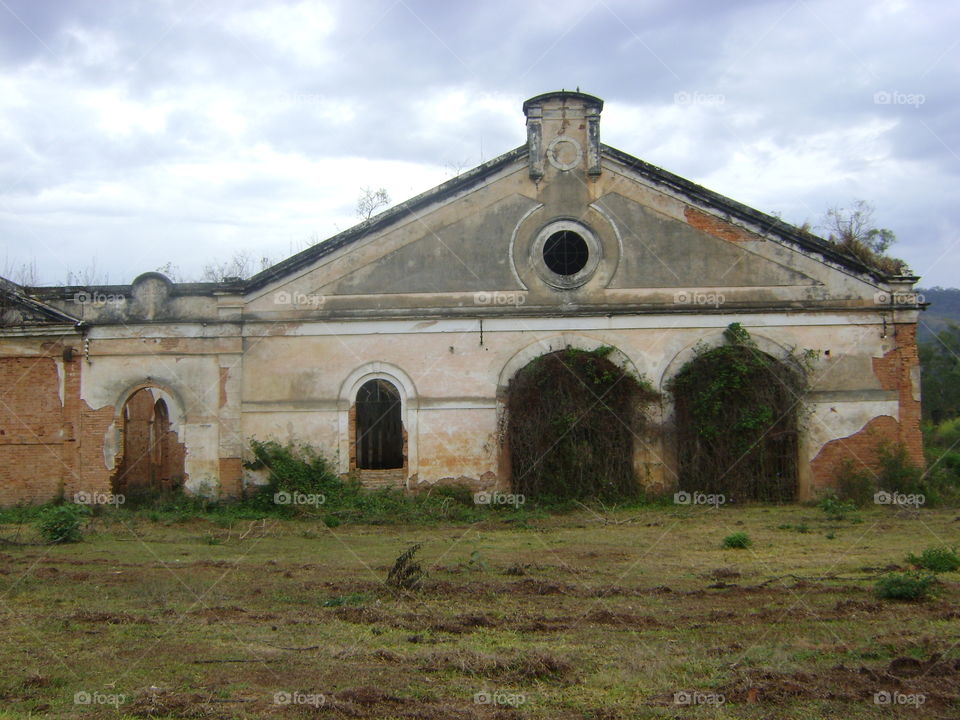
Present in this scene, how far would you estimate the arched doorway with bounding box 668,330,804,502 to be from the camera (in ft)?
54.6

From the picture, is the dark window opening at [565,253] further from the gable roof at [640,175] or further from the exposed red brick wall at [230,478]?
the exposed red brick wall at [230,478]

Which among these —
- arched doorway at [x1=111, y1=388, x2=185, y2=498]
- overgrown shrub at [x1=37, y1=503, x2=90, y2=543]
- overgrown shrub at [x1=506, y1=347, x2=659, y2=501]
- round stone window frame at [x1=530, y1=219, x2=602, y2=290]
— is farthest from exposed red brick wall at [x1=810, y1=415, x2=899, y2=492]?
overgrown shrub at [x1=37, y1=503, x2=90, y2=543]

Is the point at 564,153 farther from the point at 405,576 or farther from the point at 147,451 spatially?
the point at 147,451

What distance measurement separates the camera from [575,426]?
1675 centimetres

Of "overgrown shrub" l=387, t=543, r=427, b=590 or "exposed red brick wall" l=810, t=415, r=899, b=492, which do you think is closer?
"overgrown shrub" l=387, t=543, r=427, b=590

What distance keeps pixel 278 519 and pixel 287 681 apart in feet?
31.6

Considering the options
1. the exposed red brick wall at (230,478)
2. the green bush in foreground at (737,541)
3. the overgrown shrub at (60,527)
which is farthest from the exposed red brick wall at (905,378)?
the overgrown shrub at (60,527)

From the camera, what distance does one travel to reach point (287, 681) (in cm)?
665

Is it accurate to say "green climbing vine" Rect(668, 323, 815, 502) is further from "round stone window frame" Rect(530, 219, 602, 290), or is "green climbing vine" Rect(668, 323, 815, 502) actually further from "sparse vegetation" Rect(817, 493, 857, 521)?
"round stone window frame" Rect(530, 219, 602, 290)

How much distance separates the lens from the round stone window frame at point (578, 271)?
17.3 metres

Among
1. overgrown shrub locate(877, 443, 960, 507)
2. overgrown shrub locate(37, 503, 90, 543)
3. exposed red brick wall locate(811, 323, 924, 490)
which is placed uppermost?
exposed red brick wall locate(811, 323, 924, 490)

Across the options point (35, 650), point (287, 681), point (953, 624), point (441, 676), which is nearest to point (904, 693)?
point (953, 624)

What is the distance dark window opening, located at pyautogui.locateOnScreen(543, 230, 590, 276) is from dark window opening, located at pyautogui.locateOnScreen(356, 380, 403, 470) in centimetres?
390

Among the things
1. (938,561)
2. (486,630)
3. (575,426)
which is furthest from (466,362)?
(486,630)
